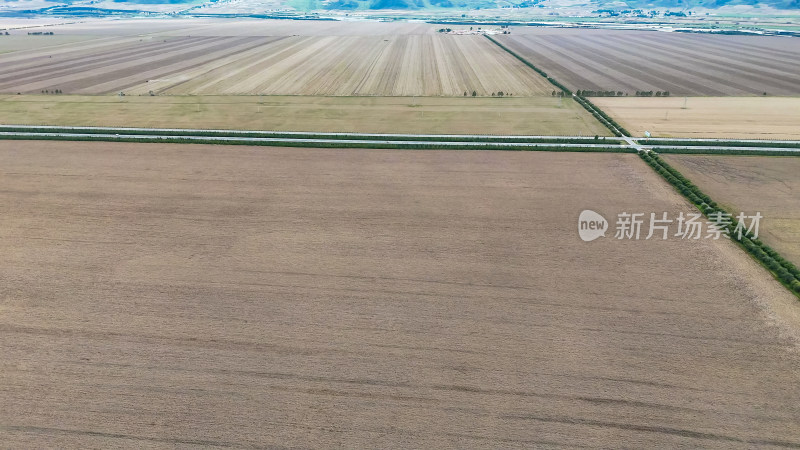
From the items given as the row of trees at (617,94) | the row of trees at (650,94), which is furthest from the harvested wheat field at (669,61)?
the row of trees at (650,94)

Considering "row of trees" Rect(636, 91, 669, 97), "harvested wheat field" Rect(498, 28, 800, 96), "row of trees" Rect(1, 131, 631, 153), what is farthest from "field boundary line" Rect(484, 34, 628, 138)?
"row of trees" Rect(636, 91, 669, 97)

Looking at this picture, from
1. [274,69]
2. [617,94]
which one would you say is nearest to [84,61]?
[274,69]

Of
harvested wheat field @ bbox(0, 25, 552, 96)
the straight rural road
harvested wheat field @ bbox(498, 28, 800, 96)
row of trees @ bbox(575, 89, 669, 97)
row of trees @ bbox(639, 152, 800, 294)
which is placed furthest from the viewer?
harvested wheat field @ bbox(498, 28, 800, 96)

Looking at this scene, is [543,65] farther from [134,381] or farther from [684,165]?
[134,381]

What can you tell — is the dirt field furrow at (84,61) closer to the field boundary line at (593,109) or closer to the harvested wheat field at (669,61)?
the field boundary line at (593,109)

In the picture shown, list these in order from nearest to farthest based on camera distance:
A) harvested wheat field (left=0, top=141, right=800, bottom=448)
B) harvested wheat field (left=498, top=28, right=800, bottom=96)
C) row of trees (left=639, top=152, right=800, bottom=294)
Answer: harvested wheat field (left=0, top=141, right=800, bottom=448), row of trees (left=639, top=152, right=800, bottom=294), harvested wheat field (left=498, top=28, right=800, bottom=96)

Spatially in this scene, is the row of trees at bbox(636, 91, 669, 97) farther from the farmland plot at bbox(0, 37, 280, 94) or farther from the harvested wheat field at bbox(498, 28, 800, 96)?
the farmland plot at bbox(0, 37, 280, 94)

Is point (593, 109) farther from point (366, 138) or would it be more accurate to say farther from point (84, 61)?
point (84, 61)
